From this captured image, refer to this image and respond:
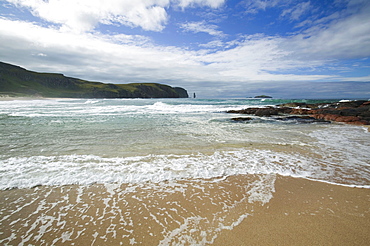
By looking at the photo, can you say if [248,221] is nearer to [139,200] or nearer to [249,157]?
[139,200]

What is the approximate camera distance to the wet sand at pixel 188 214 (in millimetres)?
2256

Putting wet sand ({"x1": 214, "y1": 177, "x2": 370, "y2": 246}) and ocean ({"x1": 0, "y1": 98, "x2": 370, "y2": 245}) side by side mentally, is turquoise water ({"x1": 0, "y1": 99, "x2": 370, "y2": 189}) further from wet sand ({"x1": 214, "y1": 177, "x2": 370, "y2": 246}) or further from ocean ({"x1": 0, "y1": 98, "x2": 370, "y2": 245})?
wet sand ({"x1": 214, "y1": 177, "x2": 370, "y2": 246})

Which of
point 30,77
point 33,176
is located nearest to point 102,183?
point 33,176

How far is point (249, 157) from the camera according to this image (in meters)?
5.26

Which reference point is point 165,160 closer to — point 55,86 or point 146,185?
point 146,185

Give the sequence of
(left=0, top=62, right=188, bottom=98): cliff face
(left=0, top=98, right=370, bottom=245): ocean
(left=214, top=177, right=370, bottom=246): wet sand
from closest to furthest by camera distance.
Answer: (left=214, top=177, right=370, bottom=246): wet sand
(left=0, top=98, right=370, bottom=245): ocean
(left=0, top=62, right=188, bottom=98): cliff face

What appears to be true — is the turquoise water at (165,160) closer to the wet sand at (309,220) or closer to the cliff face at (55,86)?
the wet sand at (309,220)

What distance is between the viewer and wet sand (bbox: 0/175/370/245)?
2256 millimetres

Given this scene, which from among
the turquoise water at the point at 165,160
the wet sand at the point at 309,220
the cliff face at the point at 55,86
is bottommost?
the turquoise water at the point at 165,160

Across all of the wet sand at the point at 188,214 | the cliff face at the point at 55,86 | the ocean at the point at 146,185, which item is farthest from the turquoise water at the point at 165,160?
the cliff face at the point at 55,86

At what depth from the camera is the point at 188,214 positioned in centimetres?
271

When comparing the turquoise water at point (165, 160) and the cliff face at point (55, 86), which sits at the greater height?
the cliff face at point (55, 86)

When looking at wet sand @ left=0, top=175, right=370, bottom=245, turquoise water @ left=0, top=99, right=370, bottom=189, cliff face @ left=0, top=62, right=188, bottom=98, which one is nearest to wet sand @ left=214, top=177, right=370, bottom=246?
wet sand @ left=0, top=175, right=370, bottom=245

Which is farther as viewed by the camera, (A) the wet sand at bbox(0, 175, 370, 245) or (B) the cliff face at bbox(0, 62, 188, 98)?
(B) the cliff face at bbox(0, 62, 188, 98)
